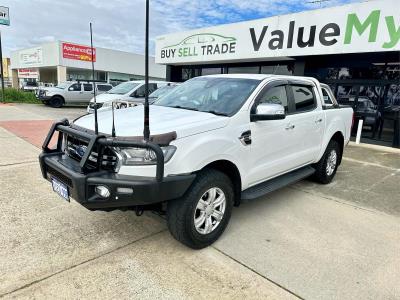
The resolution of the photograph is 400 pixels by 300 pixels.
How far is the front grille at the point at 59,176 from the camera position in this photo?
2974mm

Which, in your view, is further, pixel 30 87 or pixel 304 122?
pixel 30 87

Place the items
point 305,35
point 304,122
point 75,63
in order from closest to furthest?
1. point 304,122
2. point 305,35
3. point 75,63

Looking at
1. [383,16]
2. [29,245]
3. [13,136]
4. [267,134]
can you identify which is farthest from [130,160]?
[383,16]

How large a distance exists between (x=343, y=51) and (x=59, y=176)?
33.0 ft

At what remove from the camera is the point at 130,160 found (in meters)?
2.82

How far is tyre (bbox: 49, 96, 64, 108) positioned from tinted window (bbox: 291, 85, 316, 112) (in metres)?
18.2

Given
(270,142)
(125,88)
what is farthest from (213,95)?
(125,88)

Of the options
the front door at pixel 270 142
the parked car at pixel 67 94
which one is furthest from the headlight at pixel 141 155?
the parked car at pixel 67 94

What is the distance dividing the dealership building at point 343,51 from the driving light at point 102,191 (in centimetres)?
972

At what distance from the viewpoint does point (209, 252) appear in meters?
3.29

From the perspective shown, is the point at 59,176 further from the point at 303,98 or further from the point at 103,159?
the point at 303,98

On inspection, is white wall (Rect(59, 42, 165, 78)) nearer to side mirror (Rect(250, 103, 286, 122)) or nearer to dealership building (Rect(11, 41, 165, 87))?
dealership building (Rect(11, 41, 165, 87))

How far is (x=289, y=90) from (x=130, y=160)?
2712 millimetres

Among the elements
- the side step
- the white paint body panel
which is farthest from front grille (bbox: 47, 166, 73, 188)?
the side step
